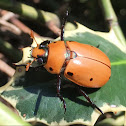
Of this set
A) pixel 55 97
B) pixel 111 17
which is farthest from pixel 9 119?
pixel 111 17

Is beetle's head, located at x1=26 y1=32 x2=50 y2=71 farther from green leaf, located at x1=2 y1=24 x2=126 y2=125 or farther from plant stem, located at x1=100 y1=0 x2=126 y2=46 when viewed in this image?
plant stem, located at x1=100 y1=0 x2=126 y2=46

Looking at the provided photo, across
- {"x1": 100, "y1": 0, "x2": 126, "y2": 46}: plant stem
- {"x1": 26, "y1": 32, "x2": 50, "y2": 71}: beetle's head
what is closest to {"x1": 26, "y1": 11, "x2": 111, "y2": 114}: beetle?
{"x1": 26, "y1": 32, "x2": 50, "y2": 71}: beetle's head

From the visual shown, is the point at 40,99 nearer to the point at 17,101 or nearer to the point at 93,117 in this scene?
the point at 17,101

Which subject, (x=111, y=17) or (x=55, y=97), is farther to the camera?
(x=111, y=17)

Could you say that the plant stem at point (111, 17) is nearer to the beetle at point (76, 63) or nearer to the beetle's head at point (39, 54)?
the beetle at point (76, 63)

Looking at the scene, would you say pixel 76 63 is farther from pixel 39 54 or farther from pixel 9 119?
pixel 9 119

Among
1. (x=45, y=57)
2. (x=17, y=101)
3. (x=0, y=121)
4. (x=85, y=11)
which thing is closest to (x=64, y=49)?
(x=45, y=57)
